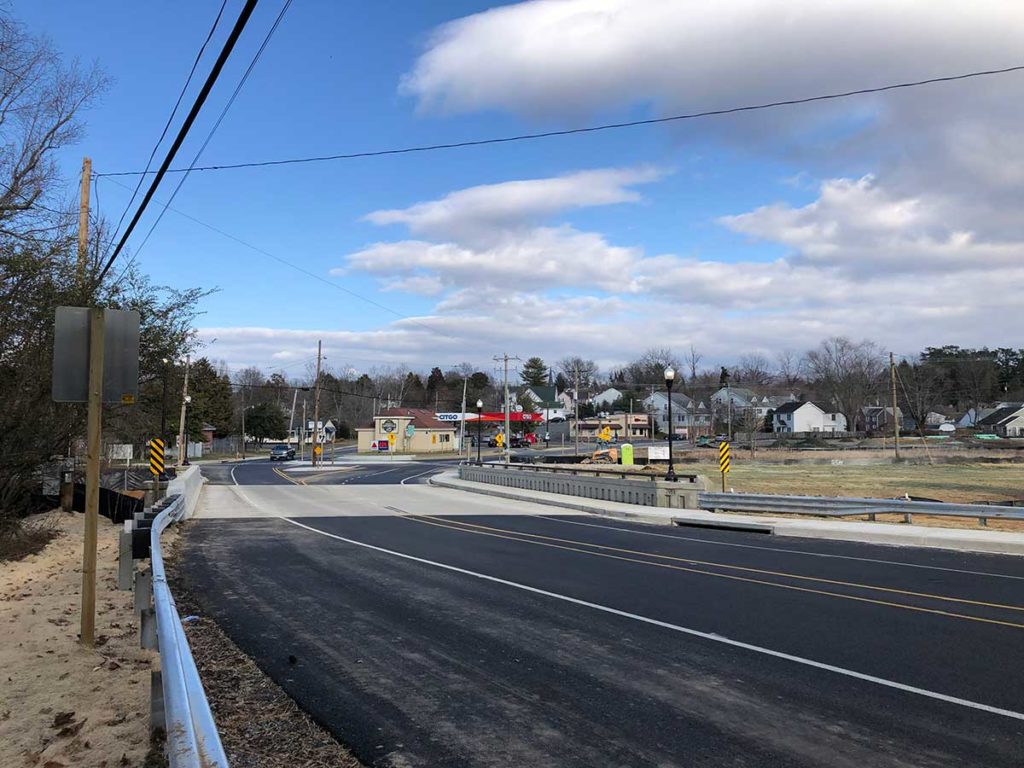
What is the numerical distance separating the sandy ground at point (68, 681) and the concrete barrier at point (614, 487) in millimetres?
16584

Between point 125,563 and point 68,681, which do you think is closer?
point 68,681

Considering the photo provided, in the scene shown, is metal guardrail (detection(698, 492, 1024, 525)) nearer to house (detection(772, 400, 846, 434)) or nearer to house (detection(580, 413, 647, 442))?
house (detection(580, 413, 647, 442))

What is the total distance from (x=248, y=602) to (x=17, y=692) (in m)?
3.71

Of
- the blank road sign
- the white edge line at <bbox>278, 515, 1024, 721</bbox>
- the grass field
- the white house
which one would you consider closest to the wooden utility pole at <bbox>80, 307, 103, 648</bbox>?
the blank road sign

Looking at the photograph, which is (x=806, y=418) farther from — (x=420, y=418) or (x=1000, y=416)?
Answer: (x=420, y=418)

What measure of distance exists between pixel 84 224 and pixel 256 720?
50.9ft

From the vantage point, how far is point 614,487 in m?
26.7

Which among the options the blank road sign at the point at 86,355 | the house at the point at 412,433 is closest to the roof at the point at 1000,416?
the house at the point at 412,433

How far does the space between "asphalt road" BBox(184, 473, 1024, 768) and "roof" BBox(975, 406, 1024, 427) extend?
13312 centimetres

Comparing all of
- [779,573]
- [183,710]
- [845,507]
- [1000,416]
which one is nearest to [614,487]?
[845,507]

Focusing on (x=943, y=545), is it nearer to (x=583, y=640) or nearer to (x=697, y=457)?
(x=583, y=640)

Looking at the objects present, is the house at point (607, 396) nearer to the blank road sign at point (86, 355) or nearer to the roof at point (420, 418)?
→ the roof at point (420, 418)

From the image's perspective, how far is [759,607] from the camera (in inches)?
380

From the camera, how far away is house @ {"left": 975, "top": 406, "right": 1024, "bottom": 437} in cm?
12400
